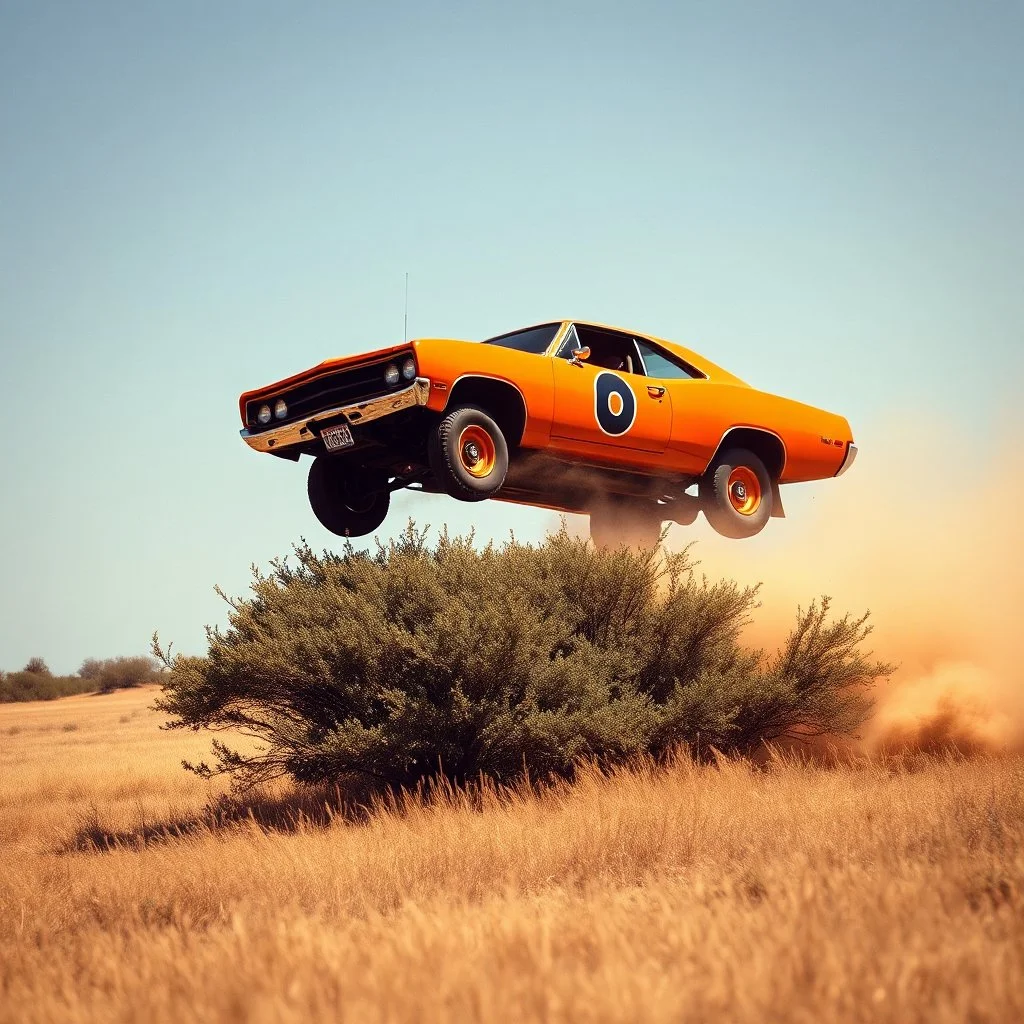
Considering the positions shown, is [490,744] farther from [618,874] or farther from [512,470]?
[618,874]

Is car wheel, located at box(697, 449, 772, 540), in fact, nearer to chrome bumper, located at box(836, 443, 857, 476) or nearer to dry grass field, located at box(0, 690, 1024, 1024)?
chrome bumper, located at box(836, 443, 857, 476)

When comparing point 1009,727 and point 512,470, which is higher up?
point 512,470

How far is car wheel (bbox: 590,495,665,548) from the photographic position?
11354 millimetres

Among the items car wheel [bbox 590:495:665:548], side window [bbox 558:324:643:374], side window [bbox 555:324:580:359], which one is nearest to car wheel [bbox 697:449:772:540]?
car wheel [bbox 590:495:665:548]

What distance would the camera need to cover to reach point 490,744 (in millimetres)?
9352

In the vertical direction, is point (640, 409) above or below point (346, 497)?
above

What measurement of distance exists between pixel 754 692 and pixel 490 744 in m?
2.92

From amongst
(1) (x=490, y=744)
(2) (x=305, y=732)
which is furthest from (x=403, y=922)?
(2) (x=305, y=732)

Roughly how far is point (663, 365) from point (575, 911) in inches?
271

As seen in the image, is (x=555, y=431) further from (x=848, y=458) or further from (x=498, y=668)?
(x=848, y=458)

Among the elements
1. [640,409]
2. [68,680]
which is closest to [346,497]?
[640,409]

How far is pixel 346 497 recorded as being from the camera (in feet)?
32.2

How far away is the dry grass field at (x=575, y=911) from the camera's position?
9.05ft

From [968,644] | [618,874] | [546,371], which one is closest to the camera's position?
[618,874]
